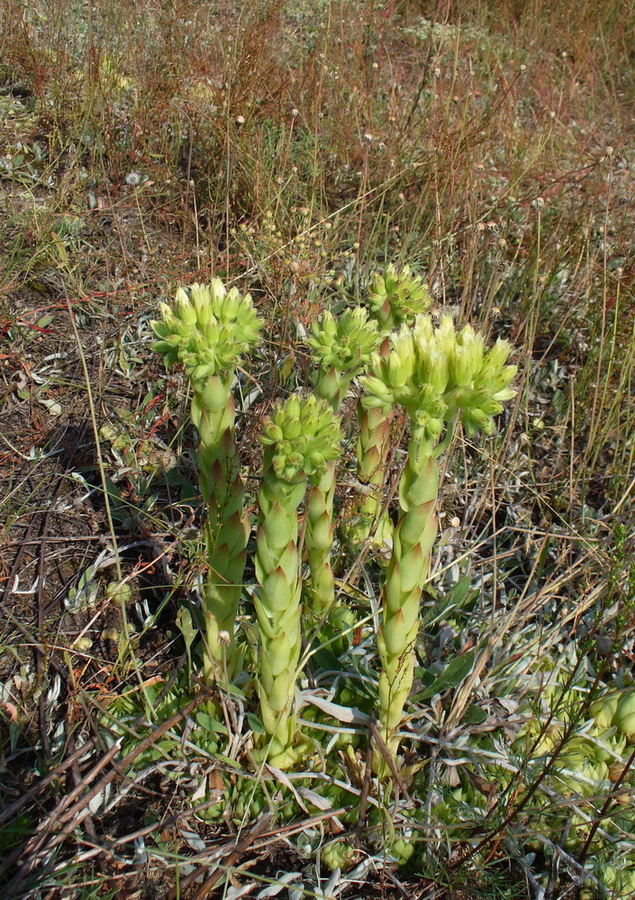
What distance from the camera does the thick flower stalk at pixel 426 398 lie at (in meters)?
1.58

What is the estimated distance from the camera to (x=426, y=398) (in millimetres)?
1565

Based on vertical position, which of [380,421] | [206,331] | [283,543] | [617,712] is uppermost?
[206,331]

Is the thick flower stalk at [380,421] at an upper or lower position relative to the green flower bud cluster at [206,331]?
lower

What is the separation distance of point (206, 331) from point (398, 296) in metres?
0.95

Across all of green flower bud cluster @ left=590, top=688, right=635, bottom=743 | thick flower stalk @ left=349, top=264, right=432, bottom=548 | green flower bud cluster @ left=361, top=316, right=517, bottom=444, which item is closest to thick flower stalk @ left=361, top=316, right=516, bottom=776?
green flower bud cluster @ left=361, top=316, right=517, bottom=444

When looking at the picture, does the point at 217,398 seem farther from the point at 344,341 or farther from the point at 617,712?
the point at 617,712

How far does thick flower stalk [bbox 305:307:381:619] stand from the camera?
2184 millimetres

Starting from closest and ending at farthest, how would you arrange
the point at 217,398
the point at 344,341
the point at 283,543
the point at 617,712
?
the point at 283,543 < the point at 217,398 < the point at 344,341 < the point at 617,712

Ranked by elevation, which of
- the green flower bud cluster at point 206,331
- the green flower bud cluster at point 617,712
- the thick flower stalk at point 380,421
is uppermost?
the green flower bud cluster at point 206,331

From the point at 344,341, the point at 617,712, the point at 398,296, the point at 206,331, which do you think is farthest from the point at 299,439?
the point at 617,712

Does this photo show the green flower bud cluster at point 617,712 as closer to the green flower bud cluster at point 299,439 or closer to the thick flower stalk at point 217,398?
the thick flower stalk at point 217,398

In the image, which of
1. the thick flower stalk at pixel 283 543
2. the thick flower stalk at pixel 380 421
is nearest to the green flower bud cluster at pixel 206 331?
the thick flower stalk at pixel 283 543

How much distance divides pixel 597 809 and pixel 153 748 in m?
1.43

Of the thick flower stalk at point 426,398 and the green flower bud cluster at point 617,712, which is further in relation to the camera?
the green flower bud cluster at point 617,712
